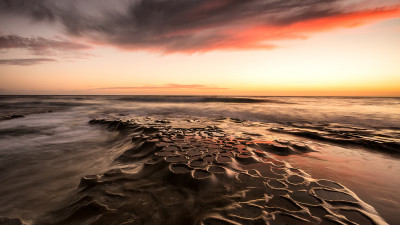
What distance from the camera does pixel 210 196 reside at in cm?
224

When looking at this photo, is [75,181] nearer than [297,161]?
Yes

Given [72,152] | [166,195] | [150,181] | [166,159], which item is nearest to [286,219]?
[166,195]

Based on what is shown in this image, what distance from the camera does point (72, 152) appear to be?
15.1 ft

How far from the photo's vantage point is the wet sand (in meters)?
1.86

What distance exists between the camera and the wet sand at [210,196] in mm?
1861

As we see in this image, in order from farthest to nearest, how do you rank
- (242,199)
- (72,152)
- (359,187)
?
(72,152) < (359,187) < (242,199)

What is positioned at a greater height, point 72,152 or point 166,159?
point 166,159

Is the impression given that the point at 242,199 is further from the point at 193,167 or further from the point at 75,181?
the point at 75,181

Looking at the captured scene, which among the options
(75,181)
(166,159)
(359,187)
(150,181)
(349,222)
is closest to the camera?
(349,222)

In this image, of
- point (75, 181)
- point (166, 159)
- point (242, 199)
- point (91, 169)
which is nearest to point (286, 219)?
point (242, 199)

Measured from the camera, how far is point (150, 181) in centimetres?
265

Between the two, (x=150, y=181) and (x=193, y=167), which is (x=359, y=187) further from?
(x=150, y=181)

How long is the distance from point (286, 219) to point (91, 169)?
142 inches

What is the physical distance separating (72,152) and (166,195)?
12.6 feet
